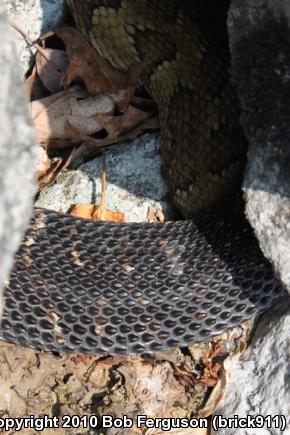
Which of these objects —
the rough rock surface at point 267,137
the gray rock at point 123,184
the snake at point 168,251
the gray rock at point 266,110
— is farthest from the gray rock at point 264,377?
the gray rock at point 123,184

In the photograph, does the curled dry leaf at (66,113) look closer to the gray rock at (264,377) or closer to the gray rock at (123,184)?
the gray rock at (123,184)

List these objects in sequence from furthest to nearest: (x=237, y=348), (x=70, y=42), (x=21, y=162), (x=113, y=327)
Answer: (x=70, y=42), (x=237, y=348), (x=113, y=327), (x=21, y=162)

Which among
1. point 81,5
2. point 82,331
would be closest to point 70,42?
point 81,5

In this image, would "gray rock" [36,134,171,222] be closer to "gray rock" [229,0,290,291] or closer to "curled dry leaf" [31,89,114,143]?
"curled dry leaf" [31,89,114,143]

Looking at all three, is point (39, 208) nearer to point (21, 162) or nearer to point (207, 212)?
point (207, 212)

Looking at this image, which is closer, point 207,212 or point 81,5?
point 207,212

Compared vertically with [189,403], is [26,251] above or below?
above
